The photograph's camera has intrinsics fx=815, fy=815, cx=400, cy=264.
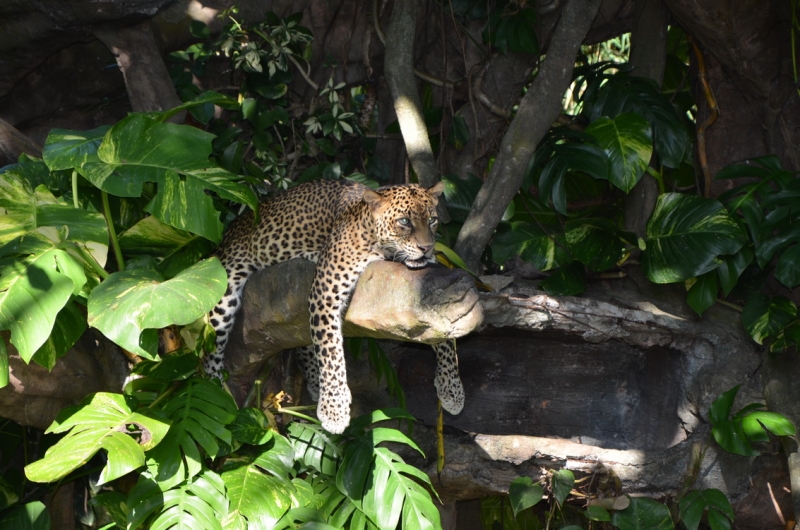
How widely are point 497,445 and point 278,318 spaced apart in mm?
1519


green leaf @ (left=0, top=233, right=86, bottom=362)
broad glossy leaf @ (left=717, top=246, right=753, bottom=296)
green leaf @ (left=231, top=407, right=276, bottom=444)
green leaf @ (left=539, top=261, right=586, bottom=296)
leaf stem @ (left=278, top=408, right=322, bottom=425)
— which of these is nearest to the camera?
green leaf @ (left=0, top=233, right=86, bottom=362)

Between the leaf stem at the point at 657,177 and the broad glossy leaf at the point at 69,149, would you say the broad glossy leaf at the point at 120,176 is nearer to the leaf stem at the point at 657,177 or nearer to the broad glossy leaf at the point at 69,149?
the broad glossy leaf at the point at 69,149

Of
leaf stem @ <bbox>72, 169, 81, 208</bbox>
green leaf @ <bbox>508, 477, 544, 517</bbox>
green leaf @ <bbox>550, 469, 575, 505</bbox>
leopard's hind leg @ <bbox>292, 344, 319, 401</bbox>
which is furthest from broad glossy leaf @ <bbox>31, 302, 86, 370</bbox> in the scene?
green leaf @ <bbox>550, 469, 575, 505</bbox>

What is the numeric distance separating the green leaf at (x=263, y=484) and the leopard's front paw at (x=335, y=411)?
223mm

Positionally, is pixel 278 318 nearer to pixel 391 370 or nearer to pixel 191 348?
pixel 191 348

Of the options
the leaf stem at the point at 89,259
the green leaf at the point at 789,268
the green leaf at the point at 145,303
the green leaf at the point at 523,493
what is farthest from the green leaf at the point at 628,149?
the leaf stem at the point at 89,259

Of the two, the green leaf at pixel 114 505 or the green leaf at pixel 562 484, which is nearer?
the green leaf at pixel 114 505

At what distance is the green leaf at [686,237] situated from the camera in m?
4.52

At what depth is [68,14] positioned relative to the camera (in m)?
5.09

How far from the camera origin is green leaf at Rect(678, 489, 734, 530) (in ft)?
14.4

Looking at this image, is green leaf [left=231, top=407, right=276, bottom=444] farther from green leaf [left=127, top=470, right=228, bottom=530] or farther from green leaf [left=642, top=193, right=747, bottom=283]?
green leaf [left=642, top=193, right=747, bottom=283]

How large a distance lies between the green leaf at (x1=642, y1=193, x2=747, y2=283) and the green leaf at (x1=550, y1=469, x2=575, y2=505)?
120 cm

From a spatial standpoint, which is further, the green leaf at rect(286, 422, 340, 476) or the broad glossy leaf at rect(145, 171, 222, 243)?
the green leaf at rect(286, 422, 340, 476)

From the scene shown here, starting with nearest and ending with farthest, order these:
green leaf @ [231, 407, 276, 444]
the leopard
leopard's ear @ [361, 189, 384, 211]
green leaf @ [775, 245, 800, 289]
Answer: green leaf @ [231, 407, 276, 444]
the leopard
leopard's ear @ [361, 189, 384, 211]
green leaf @ [775, 245, 800, 289]
